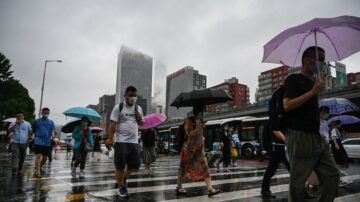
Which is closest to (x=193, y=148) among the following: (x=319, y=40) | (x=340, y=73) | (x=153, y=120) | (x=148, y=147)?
(x=319, y=40)

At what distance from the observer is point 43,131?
8102mm

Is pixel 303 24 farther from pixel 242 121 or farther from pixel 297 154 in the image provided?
pixel 242 121

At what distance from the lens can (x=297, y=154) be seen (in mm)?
2881

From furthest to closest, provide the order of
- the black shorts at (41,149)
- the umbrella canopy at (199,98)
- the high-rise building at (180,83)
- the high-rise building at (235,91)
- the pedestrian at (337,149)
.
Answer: the high-rise building at (235,91) < the high-rise building at (180,83) < the black shorts at (41,149) < the pedestrian at (337,149) < the umbrella canopy at (199,98)

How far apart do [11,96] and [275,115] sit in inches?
2269

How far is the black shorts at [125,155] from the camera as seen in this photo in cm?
513

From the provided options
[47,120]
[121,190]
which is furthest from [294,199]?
[47,120]

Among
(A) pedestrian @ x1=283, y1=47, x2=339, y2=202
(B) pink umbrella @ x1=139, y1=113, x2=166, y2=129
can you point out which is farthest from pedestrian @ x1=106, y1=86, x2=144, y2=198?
(A) pedestrian @ x1=283, y1=47, x2=339, y2=202

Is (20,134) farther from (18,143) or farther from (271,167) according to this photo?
(271,167)

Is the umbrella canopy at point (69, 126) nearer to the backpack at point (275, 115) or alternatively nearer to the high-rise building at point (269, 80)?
the backpack at point (275, 115)

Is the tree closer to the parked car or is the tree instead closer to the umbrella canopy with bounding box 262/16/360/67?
the parked car

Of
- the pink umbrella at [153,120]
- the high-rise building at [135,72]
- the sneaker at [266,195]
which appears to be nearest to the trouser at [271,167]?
the sneaker at [266,195]

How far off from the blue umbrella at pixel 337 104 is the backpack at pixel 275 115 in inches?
191

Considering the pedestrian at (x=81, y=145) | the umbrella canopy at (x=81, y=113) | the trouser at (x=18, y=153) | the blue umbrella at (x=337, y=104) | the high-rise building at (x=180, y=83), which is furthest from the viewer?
the high-rise building at (x=180, y=83)
